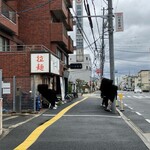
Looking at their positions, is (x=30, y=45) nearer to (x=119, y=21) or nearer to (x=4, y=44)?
(x=4, y=44)

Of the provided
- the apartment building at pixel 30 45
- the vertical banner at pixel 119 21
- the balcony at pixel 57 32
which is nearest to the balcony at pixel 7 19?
the apartment building at pixel 30 45

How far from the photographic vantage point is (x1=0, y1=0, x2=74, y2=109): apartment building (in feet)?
68.6

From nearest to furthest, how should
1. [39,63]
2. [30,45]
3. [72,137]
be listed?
[72,137]
[39,63]
[30,45]

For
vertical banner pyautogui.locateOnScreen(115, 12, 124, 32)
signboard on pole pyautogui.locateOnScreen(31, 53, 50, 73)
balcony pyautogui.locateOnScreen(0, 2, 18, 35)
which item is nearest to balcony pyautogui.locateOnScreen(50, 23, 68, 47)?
balcony pyautogui.locateOnScreen(0, 2, 18, 35)

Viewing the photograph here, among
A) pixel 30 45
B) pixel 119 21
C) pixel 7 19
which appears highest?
pixel 7 19

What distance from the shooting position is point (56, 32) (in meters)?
30.6

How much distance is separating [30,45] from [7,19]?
4003 mm

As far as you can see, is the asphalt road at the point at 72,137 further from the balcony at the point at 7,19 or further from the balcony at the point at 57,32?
the balcony at the point at 57,32

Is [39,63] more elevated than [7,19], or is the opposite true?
[7,19]

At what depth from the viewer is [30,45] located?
90.9 ft

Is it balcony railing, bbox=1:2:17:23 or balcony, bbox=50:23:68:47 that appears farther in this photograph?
balcony, bbox=50:23:68:47

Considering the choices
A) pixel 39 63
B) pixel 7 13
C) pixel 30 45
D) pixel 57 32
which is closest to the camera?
pixel 39 63

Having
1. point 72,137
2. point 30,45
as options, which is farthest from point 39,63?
point 72,137

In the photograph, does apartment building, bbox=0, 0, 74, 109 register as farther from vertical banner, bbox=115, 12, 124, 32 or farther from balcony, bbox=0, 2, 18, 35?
vertical banner, bbox=115, 12, 124, 32
